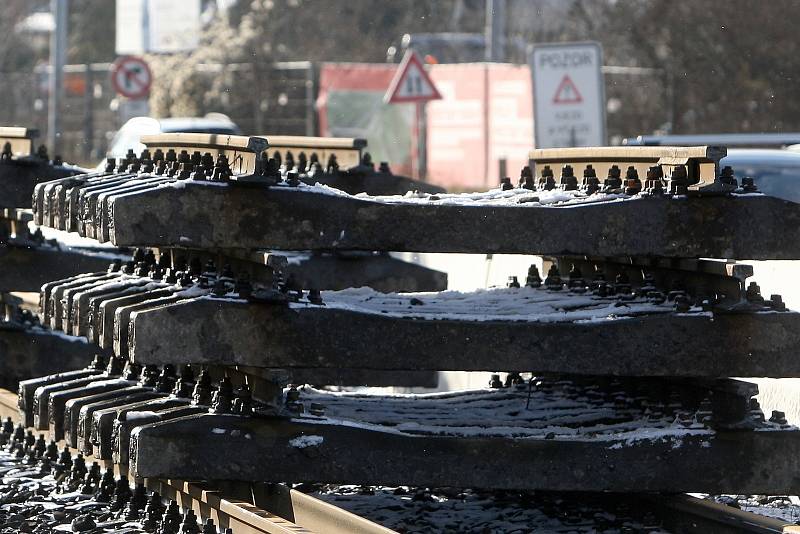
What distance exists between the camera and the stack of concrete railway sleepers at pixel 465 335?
237 inches

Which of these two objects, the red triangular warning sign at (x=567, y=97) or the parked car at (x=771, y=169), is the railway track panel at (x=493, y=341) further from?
the red triangular warning sign at (x=567, y=97)

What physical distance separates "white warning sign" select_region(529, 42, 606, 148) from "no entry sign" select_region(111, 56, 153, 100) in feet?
49.8

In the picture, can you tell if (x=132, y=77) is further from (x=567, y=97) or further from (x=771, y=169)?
(x=771, y=169)

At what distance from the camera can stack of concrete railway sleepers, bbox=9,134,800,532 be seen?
6.02 metres

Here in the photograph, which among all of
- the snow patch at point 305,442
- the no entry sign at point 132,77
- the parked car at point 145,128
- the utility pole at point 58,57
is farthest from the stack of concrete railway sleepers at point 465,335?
the utility pole at point 58,57

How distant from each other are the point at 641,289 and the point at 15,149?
15.9 ft

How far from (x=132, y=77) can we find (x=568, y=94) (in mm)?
15682

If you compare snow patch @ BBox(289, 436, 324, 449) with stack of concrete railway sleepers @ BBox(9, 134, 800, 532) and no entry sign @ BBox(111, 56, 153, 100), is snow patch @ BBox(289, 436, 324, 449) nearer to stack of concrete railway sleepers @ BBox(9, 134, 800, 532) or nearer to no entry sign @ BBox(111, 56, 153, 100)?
stack of concrete railway sleepers @ BBox(9, 134, 800, 532)

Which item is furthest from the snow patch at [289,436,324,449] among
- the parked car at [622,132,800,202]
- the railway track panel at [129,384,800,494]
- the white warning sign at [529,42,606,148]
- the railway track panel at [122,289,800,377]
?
the white warning sign at [529,42,606,148]

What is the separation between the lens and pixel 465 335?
6.15m

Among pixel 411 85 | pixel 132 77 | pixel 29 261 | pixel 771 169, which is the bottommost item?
pixel 29 261

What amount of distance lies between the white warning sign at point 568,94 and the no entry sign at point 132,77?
15168mm

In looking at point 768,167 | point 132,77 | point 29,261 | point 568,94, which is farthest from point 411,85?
point 29,261

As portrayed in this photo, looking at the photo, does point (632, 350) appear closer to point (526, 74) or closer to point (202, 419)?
point (202, 419)
